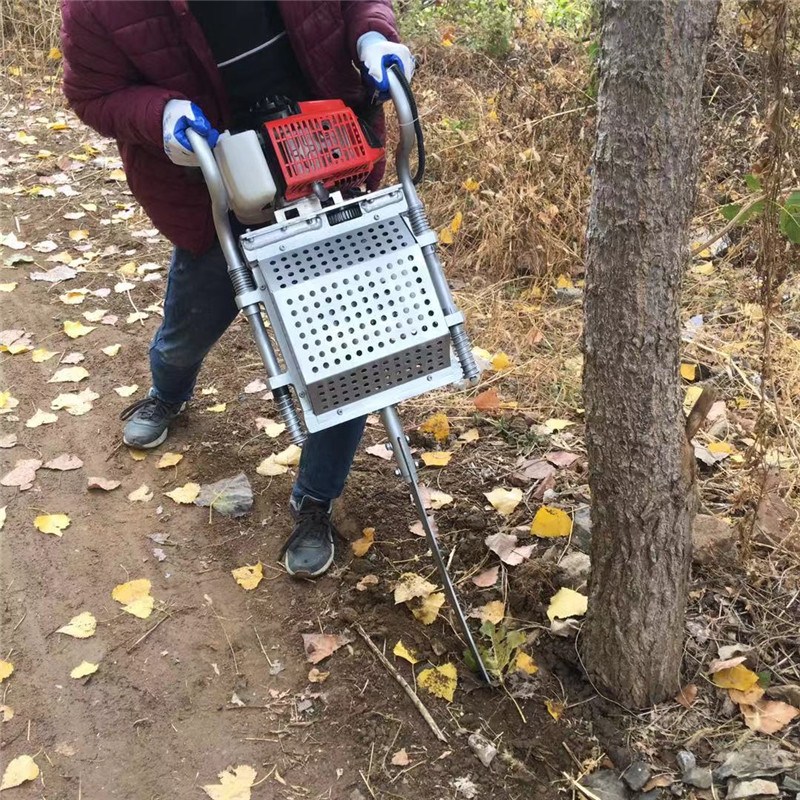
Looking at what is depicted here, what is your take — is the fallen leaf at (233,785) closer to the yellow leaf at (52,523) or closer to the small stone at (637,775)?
the small stone at (637,775)

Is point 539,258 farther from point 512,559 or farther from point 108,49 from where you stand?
point 108,49

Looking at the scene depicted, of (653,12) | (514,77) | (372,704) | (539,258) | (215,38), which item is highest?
(215,38)

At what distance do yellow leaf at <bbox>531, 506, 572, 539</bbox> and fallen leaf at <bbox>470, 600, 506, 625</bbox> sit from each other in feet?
0.96

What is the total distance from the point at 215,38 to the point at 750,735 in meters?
2.19

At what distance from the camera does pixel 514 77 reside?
A: 4.50 m

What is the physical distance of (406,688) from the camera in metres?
2.16

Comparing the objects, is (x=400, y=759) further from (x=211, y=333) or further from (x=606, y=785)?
(x=211, y=333)

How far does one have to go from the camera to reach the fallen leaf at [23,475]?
2893mm

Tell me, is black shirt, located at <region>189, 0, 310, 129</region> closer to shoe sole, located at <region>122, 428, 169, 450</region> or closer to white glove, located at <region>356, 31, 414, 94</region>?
white glove, located at <region>356, 31, 414, 94</region>

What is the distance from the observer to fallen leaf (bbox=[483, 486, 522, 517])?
2.67 m

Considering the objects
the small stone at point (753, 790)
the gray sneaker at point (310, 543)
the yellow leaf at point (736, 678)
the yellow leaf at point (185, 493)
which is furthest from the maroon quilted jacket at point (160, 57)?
the small stone at point (753, 790)

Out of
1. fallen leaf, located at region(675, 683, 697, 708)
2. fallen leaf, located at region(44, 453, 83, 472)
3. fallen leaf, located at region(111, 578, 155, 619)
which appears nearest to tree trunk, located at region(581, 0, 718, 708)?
fallen leaf, located at region(675, 683, 697, 708)

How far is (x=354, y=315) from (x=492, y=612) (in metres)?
1.08

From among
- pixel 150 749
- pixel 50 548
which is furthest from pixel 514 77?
pixel 150 749
